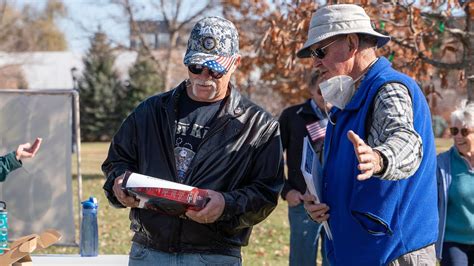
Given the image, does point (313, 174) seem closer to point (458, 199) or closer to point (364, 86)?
point (364, 86)

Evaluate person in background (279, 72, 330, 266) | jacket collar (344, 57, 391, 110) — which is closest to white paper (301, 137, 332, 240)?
jacket collar (344, 57, 391, 110)

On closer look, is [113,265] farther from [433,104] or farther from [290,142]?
[433,104]

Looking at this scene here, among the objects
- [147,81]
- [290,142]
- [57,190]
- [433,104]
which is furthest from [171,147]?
[147,81]

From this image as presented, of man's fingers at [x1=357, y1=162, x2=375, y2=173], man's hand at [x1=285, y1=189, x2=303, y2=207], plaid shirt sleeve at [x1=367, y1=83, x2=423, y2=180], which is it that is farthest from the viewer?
man's hand at [x1=285, y1=189, x2=303, y2=207]

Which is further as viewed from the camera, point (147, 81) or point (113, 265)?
point (147, 81)

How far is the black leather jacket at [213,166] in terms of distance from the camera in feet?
11.8

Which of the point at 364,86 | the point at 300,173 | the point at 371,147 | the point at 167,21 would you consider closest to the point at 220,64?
the point at 364,86

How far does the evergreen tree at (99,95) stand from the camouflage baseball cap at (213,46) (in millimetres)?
43783

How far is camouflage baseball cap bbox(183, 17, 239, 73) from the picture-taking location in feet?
11.7

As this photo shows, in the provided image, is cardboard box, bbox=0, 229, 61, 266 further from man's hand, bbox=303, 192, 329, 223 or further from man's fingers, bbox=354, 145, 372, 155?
man's fingers, bbox=354, 145, 372, 155

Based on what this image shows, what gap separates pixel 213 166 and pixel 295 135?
9.59 ft

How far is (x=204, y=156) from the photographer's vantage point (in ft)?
11.8

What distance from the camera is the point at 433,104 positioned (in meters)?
9.58

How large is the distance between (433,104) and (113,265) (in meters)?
5.12
